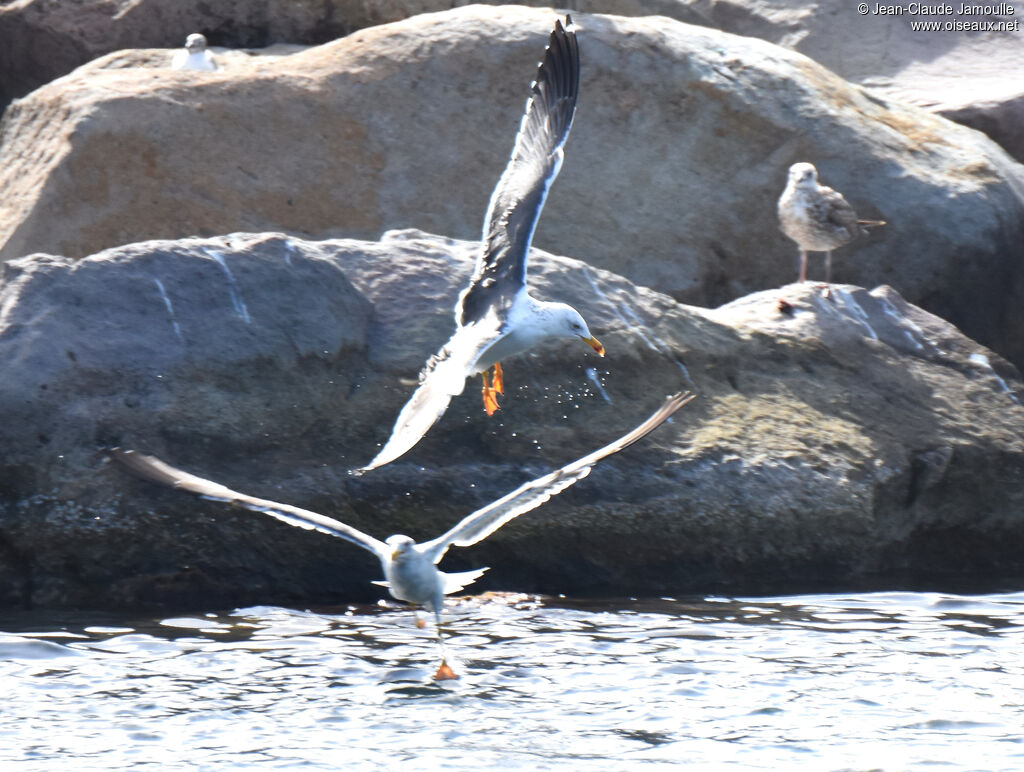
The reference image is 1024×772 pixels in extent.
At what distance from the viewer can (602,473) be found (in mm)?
6902

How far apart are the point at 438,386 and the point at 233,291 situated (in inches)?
77.5

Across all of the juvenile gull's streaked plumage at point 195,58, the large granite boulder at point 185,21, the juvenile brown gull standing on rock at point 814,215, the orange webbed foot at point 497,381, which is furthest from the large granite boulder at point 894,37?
the orange webbed foot at point 497,381

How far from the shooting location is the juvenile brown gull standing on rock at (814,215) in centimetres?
920

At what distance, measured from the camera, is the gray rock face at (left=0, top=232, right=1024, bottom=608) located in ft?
21.2

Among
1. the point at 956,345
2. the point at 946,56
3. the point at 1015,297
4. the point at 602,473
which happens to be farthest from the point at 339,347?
the point at 946,56

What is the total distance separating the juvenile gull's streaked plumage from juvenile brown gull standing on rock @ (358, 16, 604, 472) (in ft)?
13.6

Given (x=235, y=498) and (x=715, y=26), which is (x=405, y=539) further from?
(x=715, y=26)

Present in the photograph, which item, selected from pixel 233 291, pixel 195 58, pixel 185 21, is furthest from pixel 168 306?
pixel 185 21

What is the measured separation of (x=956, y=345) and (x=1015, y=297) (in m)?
2.22

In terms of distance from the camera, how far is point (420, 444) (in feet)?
22.6

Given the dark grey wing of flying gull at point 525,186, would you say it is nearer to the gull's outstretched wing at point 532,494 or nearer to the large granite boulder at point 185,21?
the gull's outstretched wing at point 532,494

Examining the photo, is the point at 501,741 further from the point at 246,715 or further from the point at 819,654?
the point at 819,654

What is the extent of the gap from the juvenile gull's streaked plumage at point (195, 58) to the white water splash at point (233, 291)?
→ 3.80 meters

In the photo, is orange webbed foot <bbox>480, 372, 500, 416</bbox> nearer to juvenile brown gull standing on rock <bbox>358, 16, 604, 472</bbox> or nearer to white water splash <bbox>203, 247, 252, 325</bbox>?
juvenile brown gull standing on rock <bbox>358, 16, 604, 472</bbox>
